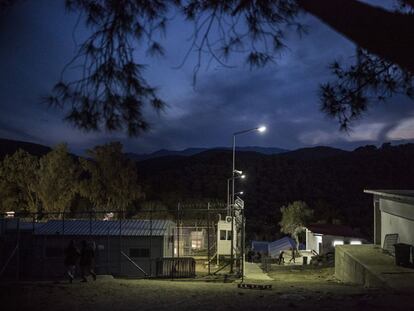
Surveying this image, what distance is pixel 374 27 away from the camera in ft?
17.8

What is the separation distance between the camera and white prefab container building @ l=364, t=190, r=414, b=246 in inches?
777

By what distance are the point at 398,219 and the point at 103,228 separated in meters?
14.8

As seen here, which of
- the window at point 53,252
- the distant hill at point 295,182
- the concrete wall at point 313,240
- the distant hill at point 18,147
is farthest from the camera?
the distant hill at point 18,147

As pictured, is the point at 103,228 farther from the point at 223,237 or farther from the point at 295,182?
the point at 295,182

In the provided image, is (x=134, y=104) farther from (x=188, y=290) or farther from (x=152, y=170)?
(x=152, y=170)

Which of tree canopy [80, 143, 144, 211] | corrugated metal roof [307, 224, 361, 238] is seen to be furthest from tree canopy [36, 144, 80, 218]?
corrugated metal roof [307, 224, 361, 238]

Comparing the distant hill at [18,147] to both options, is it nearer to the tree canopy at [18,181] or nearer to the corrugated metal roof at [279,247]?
the tree canopy at [18,181]

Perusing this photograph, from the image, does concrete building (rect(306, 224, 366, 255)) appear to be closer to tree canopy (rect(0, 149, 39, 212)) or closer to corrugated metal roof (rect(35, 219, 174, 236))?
corrugated metal roof (rect(35, 219, 174, 236))

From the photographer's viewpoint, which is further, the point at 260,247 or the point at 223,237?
the point at 260,247

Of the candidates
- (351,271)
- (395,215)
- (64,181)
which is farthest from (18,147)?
(351,271)

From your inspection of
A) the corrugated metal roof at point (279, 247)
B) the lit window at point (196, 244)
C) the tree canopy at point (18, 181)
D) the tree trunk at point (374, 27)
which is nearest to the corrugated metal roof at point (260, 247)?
the corrugated metal roof at point (279, 247)

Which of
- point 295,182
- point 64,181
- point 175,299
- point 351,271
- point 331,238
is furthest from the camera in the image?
point 295,182

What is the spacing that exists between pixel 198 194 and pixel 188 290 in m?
64.6

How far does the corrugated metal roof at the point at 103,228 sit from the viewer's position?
2512cm
